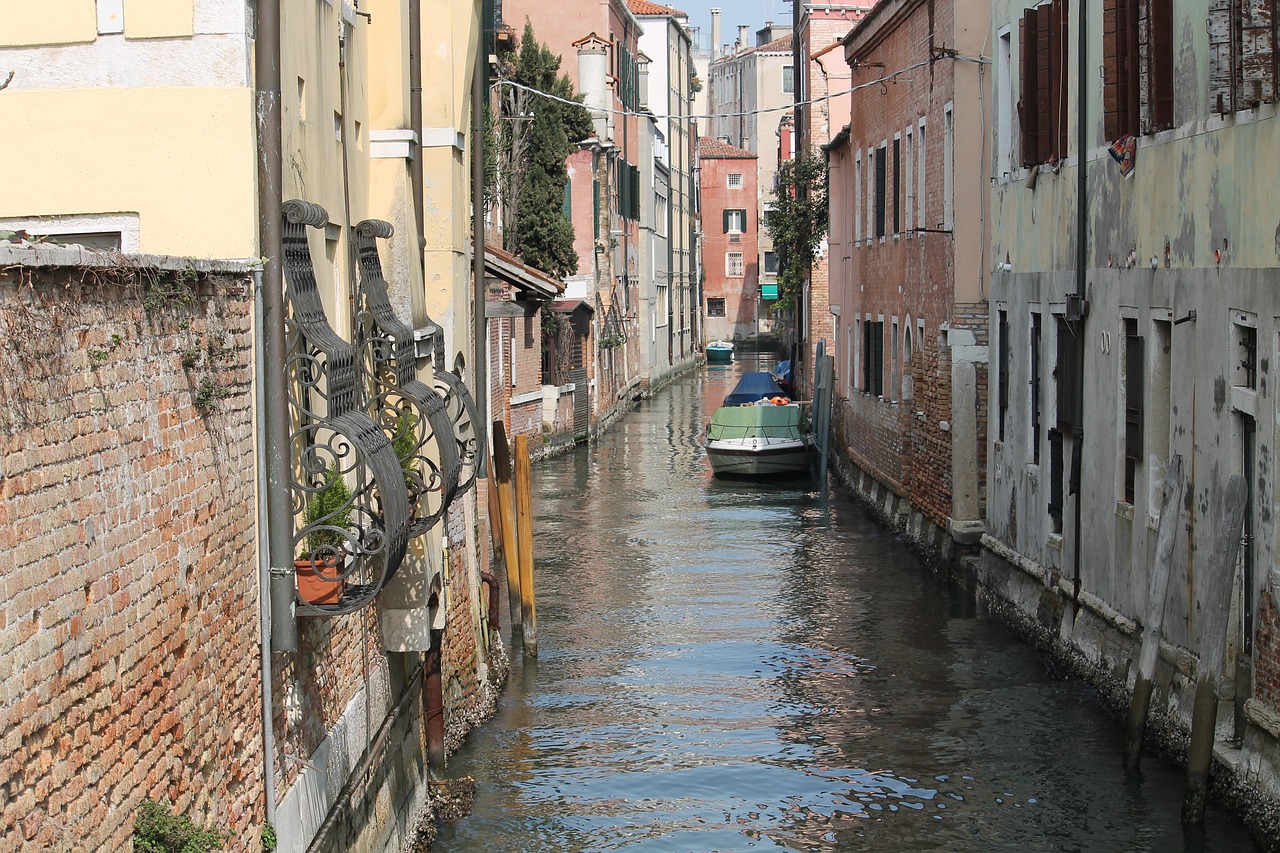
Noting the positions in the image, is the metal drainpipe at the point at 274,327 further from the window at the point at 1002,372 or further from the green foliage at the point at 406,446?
the window at the point at 1002,372

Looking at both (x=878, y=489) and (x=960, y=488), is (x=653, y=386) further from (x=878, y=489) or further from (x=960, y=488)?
(x=960, y=488)

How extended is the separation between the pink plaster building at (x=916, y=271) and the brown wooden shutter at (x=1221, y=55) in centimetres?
776

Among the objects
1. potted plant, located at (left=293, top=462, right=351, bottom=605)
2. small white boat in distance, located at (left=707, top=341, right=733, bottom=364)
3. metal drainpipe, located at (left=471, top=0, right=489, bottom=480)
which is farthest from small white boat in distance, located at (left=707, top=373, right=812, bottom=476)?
small white boat in distance, located at (left=707, top=341, right=733, bottom=364)

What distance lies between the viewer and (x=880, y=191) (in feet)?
80.1

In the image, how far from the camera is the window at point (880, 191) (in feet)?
79.7

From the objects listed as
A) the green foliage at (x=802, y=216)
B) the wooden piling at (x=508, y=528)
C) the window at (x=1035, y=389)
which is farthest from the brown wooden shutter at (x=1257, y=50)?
the green foliage at (x=802, y=216)

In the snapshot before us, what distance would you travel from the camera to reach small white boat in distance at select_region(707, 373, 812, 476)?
2777 centimetres

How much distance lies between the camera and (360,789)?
308 inches

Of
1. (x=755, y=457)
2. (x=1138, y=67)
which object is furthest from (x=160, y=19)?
(x=755, y=457)

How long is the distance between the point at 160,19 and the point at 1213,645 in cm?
610

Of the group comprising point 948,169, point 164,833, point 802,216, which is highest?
point 802,216

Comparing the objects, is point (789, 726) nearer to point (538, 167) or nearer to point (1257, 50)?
point (1257, 50)

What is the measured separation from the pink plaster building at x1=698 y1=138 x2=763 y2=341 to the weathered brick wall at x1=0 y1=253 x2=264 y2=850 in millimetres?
70875

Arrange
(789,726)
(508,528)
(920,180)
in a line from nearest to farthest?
(789,726) < (508,528) < (920,180)
